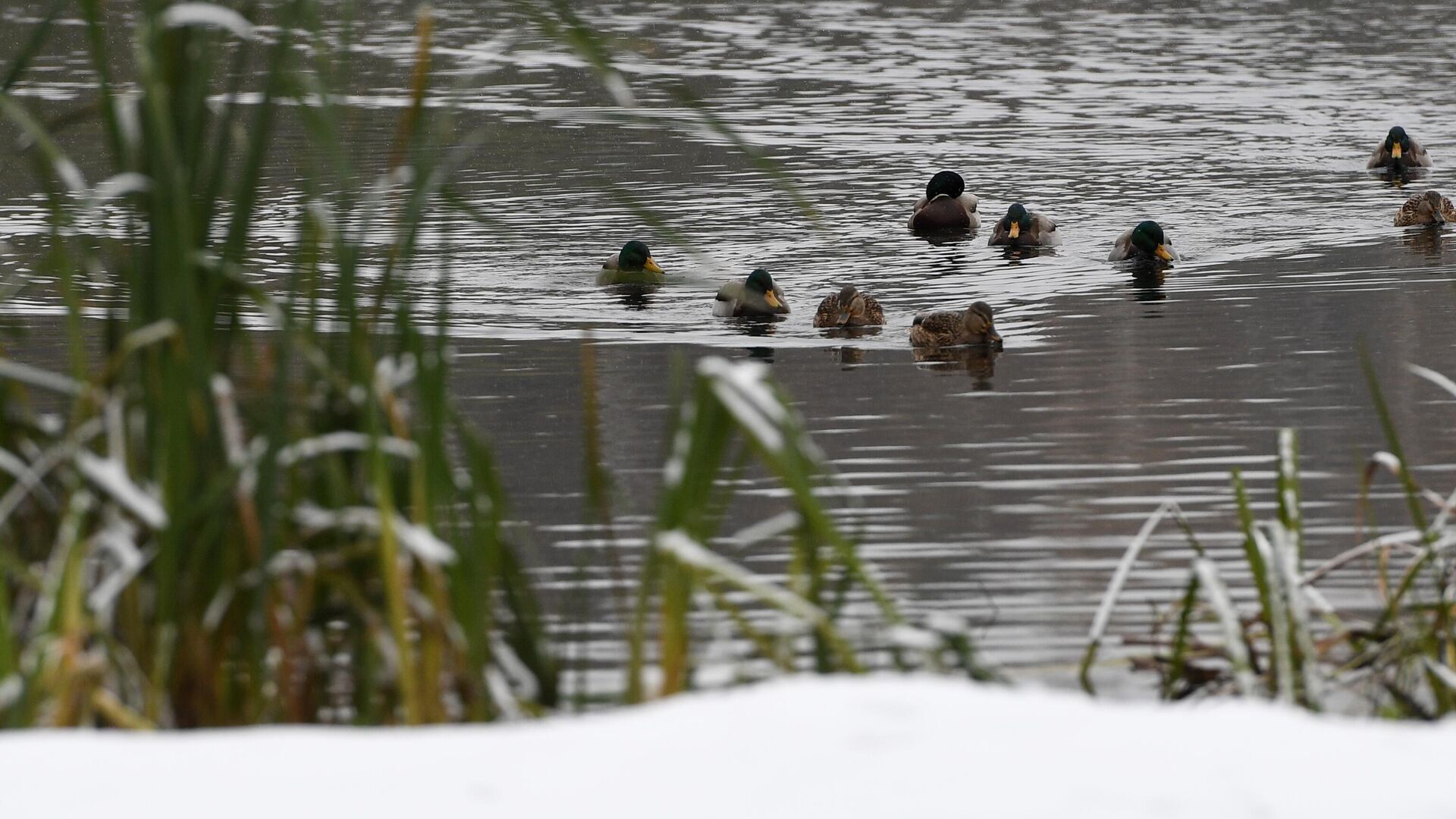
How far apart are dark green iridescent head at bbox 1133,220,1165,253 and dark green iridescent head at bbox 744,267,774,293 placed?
123 inches

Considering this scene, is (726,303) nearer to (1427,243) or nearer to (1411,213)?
(1427,243)

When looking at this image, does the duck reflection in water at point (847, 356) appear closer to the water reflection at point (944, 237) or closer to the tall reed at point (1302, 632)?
the water reflection at point (944, 237)

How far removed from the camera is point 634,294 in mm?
14695

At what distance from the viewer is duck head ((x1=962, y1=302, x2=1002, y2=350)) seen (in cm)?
1198

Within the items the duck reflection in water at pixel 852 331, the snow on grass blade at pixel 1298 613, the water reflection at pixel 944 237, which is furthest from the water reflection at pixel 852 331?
the snow on grass blade at pixel 1298 613

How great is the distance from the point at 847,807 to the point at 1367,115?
72.4 feet

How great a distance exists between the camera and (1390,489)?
8.24 metres

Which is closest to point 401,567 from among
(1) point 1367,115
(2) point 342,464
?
(2) point 342,464

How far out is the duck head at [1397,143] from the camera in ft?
62.8

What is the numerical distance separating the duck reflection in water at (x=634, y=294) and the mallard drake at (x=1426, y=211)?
5944mm

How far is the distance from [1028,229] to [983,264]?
48cm

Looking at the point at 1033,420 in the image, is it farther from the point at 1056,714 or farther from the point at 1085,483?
the point at 1056,714

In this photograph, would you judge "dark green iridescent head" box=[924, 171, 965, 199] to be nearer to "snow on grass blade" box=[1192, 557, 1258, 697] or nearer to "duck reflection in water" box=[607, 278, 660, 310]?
"duck reflection in water" box=[607, 278, 660, 310]

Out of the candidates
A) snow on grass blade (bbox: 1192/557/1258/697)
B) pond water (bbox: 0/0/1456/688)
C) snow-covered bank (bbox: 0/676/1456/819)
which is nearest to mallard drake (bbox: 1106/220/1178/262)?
pond water (bbox: 0/0/1456/688)
